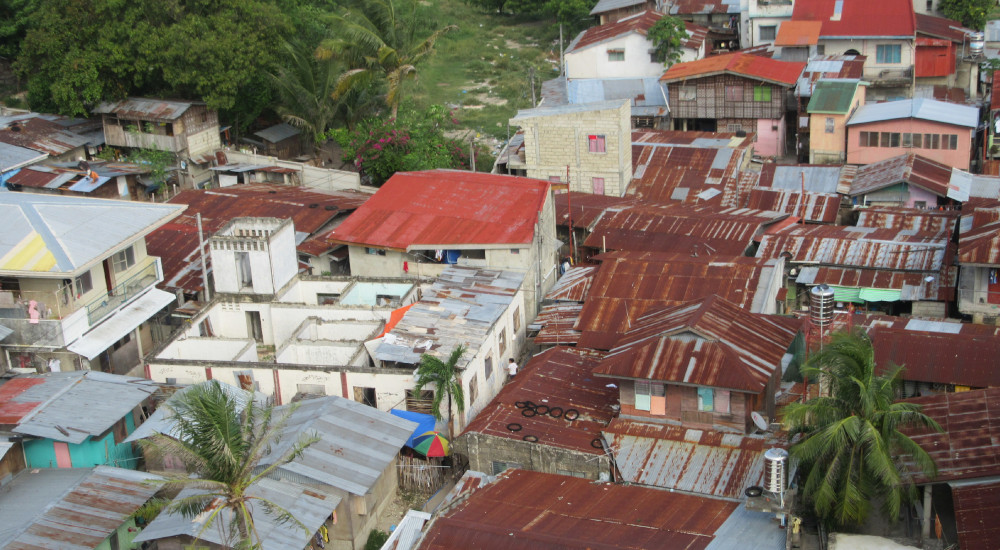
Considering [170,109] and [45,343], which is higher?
[170,109]

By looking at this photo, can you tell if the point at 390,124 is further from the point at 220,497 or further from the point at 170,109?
the point at 220,497

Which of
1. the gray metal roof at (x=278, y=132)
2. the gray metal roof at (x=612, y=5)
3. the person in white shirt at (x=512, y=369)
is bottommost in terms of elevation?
the person in white shirt at (x=512, y=369)

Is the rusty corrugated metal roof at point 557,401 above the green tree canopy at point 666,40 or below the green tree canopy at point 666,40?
below

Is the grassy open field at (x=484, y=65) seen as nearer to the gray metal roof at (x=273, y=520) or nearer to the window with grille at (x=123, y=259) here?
the window with grille at (x=123, y=259)

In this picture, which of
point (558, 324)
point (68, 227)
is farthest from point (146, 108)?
point (558, 324)

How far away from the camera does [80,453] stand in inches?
1198

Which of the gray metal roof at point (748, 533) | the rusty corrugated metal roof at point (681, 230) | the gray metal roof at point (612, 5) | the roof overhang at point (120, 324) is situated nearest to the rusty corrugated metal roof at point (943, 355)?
the gray metal roof at point (748, 533)

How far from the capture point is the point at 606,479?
29.0m

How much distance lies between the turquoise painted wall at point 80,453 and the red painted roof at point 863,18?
46427mm

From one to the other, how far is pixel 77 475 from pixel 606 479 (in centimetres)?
1441

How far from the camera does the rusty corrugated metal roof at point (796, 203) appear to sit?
155 feet

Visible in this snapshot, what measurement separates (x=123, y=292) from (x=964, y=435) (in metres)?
26.8

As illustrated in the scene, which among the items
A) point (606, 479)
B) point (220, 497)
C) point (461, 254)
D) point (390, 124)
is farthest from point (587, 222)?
point (220, 497)

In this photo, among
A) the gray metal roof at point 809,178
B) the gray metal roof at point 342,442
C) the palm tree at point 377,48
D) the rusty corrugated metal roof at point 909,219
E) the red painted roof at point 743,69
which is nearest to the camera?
the gray metal roof at point 342,442
